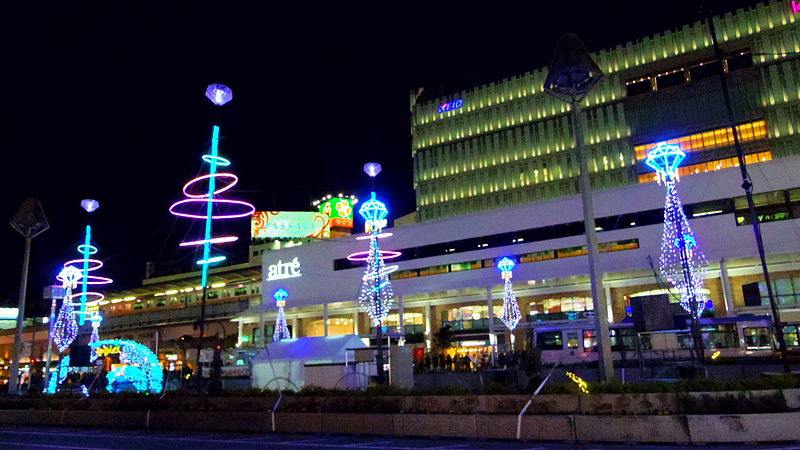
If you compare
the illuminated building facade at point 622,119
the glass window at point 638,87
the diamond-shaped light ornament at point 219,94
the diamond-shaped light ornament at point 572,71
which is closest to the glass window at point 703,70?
the illuminated building facade at point 622,119

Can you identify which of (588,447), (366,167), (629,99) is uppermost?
(629,99)

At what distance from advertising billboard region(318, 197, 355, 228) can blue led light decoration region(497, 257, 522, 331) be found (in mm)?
39673

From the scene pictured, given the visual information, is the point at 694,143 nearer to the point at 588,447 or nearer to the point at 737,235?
the point at 737,235

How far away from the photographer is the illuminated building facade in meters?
68.1

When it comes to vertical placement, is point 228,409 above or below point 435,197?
below

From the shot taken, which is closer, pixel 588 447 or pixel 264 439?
pixel 588 447

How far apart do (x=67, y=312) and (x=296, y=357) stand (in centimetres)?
2818

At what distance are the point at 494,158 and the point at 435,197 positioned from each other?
10.8m

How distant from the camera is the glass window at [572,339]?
35281 mm

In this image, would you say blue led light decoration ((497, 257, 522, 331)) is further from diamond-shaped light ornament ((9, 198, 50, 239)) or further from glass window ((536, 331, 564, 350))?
diamond-shaped light ornament ((9, 198, 50, 239))

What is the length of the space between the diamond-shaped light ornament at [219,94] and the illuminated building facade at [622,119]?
5320 cm

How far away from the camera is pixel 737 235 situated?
4275 centimetres

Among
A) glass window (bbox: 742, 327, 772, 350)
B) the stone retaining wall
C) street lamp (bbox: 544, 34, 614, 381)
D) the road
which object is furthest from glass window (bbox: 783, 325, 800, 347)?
the road

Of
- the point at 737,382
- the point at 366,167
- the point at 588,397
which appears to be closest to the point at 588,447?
the point at 588,397
